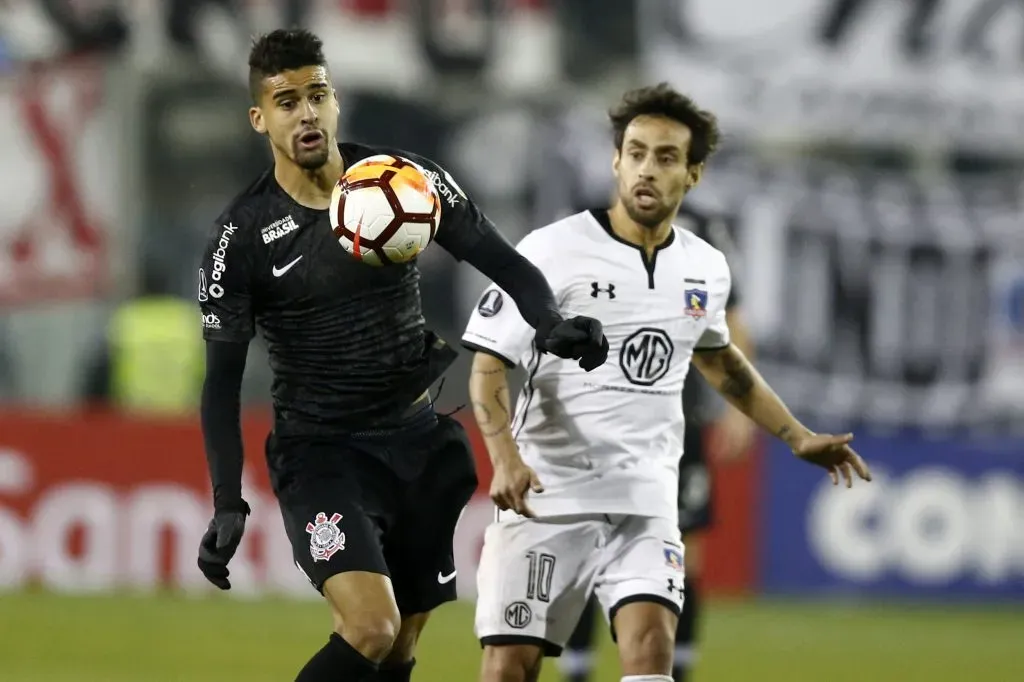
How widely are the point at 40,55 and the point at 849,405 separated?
7733mm

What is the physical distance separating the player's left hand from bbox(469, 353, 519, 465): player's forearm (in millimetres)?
995

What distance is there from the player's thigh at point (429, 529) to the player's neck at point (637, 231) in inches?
34.7

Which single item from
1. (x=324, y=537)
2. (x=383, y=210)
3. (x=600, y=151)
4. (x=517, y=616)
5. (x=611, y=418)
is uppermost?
(x=600, y=151)

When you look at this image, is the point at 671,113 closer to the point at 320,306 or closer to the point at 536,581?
the point at 320,306

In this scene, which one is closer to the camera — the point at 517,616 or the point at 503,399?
the point at 503,399

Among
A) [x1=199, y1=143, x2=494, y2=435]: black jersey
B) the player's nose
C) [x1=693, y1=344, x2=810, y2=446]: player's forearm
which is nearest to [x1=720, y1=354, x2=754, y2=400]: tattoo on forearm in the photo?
[x1=693, y1=344, x2=810, y2=446]: player's forearm

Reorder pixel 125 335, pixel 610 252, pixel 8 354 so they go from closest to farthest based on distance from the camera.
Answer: pixel 610 252 < pixel 125 335 < pixel 8 354

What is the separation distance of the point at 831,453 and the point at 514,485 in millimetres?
1222

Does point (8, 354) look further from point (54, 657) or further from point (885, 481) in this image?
point (885, 481)

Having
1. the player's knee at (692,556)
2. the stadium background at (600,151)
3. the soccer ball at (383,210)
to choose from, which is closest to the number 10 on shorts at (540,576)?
the soccer ball at (383,210)

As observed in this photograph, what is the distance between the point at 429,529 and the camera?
5902 millimetres

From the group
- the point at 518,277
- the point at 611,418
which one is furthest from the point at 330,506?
the point at 611,418

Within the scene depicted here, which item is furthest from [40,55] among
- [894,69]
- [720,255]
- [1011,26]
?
[720,255]

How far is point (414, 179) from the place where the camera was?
545cm
